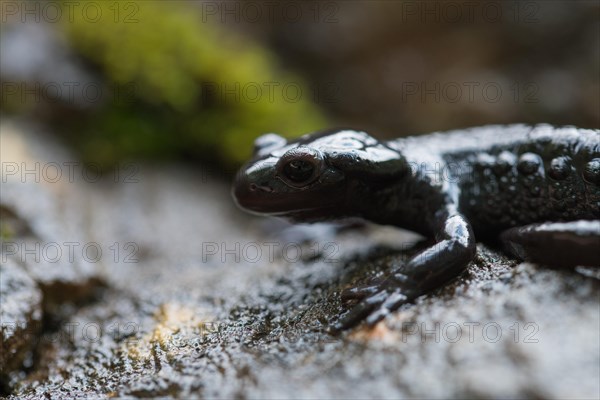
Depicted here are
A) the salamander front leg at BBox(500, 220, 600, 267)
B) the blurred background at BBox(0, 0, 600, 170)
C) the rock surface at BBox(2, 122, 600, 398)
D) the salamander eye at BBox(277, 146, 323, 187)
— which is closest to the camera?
the rock surface at BBox(2, 122, 600, 398)

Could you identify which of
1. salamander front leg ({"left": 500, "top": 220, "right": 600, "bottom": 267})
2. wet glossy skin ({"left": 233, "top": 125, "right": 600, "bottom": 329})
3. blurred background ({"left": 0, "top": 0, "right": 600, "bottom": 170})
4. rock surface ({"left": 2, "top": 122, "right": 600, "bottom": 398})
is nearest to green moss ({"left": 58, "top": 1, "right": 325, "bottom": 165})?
blurred background ({"left": 0, "top": 0, "right": 600, "bottom": 170})

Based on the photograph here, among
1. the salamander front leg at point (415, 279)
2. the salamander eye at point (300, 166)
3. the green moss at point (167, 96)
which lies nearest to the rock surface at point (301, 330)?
the salamander front leg at point (415, 279)

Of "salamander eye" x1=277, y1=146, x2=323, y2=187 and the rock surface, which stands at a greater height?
"salamander eye" x1=277, y1=146, x2=323, y2=187

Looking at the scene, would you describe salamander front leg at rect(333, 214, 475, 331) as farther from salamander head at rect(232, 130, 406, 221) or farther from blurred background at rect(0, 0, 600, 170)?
blurred background at rect(0, 0, 600, 170)

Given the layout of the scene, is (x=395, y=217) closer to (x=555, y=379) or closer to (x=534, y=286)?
(x=534, y=286)

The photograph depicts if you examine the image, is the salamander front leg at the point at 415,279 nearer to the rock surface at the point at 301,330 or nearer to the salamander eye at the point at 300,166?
the rock surface at the point at 301,330

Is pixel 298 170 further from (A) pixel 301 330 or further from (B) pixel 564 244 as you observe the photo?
(B) pixel 564 244
